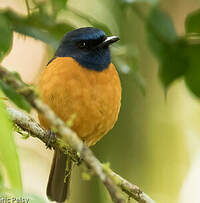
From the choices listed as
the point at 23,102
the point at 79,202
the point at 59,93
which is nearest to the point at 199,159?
the point at 79,202

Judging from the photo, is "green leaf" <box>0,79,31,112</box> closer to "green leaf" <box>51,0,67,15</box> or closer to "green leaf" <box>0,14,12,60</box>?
"green leaf" <box>0,14,12,60</box>

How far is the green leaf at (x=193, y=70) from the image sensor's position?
104 inches

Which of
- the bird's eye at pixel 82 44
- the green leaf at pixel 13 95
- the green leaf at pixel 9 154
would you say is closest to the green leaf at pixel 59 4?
the green leaf at pixel 13 95

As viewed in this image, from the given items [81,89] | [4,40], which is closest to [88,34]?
[81,89]

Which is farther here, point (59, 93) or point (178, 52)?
point (59, 93)

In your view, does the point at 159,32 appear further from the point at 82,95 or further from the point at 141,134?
the point at 141,134

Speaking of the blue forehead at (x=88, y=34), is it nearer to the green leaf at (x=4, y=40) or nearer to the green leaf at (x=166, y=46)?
the green leaf at (x=166, y=46)

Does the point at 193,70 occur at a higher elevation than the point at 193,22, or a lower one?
lower

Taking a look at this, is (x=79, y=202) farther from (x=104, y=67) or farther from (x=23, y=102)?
(x=23, y=102)

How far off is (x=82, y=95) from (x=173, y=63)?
930 millimetres

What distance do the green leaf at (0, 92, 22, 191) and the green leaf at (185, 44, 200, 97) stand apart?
1.74 meters

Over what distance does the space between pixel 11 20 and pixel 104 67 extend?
1.21 metres

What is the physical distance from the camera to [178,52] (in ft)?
9.02

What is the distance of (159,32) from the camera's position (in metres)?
2.70
